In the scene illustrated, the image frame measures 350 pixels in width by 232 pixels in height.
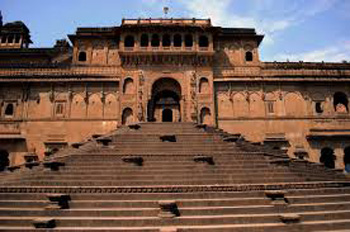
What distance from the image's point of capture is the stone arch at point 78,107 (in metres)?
27.2

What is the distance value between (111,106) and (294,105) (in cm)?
1870

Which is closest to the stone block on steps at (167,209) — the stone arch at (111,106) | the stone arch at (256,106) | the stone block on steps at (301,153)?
the stone block on steps at (301,153)

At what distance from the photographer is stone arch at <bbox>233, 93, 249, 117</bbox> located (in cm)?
2741

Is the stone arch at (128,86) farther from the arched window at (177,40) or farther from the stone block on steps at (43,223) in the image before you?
the stone block on steps at (43,223)

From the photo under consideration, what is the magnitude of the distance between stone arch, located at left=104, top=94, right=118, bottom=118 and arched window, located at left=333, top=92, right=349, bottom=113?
23157 mm

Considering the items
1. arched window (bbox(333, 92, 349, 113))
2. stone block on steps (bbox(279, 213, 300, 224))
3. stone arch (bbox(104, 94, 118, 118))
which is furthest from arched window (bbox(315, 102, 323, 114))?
stone block on steps (bbox(279, 213, 300, 224))

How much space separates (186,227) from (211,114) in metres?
18.9

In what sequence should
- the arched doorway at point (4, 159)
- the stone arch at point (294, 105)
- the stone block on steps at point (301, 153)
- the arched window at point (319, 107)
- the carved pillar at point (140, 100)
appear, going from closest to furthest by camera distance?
the stone block on steps at point (301, 153) → the carved pillar at point (140, 100) → the arched doorway at point (4, 159) → the stone arch at point (294, 105) → the arched window at point (319, 107)

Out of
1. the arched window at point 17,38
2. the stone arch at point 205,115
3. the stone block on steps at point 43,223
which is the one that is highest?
the arched window at point 17,38

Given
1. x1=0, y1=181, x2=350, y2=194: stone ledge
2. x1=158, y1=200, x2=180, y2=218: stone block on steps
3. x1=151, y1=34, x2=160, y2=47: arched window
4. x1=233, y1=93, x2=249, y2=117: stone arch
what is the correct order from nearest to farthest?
x1=158, y1=200, x2=180, y2=218: stone block on steps
x1=0, y1=181, x2=350, y2=194: stone ledge
x1=233, y1=93, x2=249, y2=117: stone arch
x1=151, y1=34, x2=160, y2=47: arched window

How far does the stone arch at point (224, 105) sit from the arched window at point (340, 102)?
11.6 m

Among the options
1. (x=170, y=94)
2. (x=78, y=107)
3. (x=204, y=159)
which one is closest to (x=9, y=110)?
(x=78, y=107)

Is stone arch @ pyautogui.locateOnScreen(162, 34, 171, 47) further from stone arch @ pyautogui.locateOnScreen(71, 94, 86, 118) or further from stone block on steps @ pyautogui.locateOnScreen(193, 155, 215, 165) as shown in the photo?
stone block on steps @ pyautogui.locateOnScreen(193, 155, 215, 165)

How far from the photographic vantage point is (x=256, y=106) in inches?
1088
